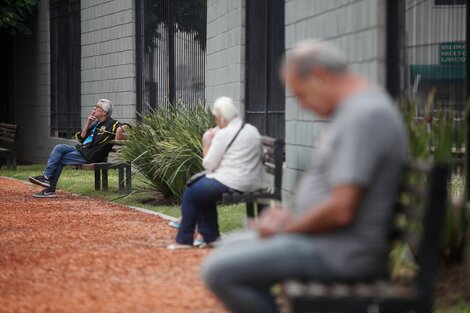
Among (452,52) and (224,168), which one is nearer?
(452,52)

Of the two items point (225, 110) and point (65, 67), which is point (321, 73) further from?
point (65, 67)

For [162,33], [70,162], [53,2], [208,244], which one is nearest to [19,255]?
[208,244]

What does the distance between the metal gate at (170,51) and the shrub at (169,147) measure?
197cm

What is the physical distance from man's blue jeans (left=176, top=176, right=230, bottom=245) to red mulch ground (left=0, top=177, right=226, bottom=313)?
A: 216 mm

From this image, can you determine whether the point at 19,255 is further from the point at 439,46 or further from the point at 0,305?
the point at 439,46

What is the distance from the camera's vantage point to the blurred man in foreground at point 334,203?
4.27m

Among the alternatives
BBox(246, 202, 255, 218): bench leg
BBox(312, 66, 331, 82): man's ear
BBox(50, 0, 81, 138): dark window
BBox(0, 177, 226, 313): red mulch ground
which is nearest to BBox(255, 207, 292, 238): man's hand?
BBox(312, 66, 331, 82): man's ear

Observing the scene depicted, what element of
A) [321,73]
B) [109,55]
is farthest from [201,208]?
[109,55]

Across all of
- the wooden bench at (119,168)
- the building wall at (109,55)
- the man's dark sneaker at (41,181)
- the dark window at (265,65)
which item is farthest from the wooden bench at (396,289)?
the building wall at (109,55)

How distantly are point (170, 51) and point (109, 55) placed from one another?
2.98 meters

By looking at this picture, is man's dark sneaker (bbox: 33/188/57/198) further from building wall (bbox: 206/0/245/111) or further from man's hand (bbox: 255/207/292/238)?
man's hand (bbox: 255/207/292/238)

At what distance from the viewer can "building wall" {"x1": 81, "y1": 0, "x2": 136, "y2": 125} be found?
786 inches

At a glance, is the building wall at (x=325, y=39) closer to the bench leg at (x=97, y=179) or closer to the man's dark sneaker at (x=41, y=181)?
the man's dark sneaker at (x=41, y=181)

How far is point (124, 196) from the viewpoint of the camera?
14.9 meters
